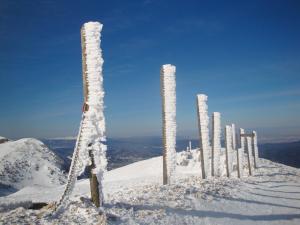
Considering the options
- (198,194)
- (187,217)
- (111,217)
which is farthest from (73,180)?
(198,194)

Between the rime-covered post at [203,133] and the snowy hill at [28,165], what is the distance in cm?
2574

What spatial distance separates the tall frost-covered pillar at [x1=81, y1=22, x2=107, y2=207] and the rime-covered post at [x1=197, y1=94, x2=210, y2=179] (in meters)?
11.1

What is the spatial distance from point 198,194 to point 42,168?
115ft

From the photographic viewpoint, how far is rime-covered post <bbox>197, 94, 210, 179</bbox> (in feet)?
Result: 66.1

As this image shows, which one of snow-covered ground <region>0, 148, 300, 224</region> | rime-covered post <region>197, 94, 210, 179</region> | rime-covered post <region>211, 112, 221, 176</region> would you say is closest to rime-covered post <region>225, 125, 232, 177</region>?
rime-covered post <region>211, 112, 221, 176</region>

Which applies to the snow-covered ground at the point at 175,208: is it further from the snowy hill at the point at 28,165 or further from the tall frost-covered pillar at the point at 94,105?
the snowy hill at the point at 28,165

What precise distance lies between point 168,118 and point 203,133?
4539 millimetres

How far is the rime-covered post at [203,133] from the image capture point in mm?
20156

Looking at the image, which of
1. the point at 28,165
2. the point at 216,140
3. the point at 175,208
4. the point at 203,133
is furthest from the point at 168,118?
the point at 28,165

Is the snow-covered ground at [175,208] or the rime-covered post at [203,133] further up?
the rime-covered post at [203,133]

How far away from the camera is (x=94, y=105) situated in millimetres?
9875

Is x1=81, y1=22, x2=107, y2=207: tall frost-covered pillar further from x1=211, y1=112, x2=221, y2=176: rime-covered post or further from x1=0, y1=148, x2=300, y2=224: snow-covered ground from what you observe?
x1=211, y1=112, x2=221, y2=176: rime-covered post

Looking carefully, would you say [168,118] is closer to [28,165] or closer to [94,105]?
[94,105]

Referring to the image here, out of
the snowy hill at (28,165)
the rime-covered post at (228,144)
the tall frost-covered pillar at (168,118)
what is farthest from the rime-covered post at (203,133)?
the snowy hill at (28,165)
